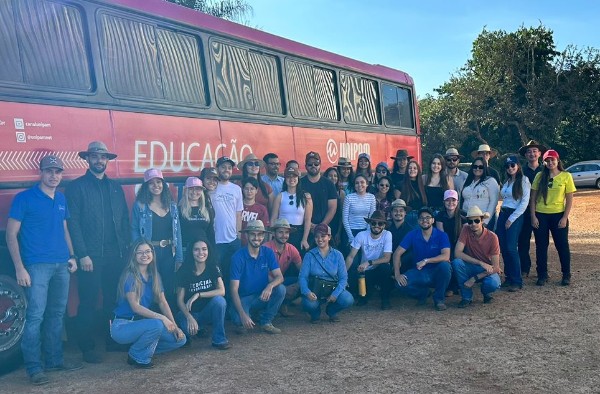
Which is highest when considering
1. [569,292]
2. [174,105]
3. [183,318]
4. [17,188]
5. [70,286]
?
[174,105]

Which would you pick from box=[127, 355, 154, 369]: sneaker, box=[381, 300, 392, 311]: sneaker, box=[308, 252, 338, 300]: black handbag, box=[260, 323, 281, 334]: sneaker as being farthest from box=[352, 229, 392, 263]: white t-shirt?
box=[127, 355, 154, 369]: sneaker

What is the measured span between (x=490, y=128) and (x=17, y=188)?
102 feet

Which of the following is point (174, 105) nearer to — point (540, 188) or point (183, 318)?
point (183, 318)

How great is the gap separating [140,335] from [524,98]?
99.5ft

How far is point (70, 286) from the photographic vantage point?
5445 millimetres

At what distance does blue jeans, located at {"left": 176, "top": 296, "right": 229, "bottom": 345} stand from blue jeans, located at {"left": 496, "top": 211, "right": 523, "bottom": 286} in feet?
13.5

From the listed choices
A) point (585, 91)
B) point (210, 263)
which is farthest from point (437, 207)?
point (585, 91)

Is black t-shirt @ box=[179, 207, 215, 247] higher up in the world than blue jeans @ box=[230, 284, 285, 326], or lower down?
higher up

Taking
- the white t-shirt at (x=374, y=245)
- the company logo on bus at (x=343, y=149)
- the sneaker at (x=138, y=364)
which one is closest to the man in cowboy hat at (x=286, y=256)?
the white t-shirt at (x=374, y=245)

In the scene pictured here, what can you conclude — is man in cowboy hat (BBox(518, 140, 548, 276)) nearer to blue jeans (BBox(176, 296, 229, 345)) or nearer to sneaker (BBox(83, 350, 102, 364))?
blue jeans (BBox(176, 296, 229, 345))

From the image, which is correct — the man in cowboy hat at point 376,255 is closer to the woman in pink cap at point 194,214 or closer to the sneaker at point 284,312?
the sneaker at point 284,312

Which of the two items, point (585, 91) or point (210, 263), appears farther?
point (585, 91)

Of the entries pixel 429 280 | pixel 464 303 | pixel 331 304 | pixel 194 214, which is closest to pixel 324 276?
pixel 331 304

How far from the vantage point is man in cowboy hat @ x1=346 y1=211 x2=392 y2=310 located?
7035mm
